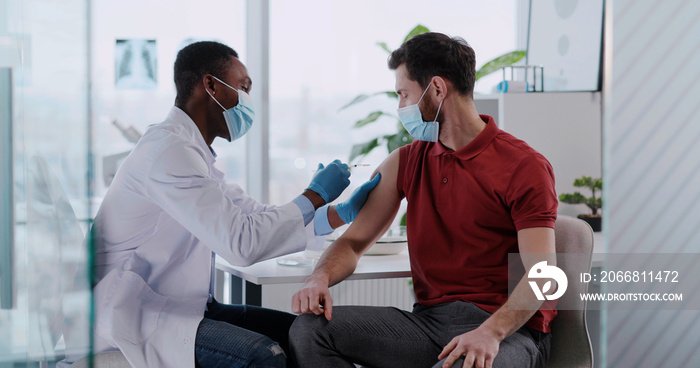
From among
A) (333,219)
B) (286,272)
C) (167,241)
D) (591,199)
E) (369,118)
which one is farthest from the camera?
(369,118)

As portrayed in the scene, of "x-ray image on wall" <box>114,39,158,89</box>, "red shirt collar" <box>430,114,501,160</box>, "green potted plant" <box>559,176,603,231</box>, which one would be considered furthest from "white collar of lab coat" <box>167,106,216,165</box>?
"green potted plant" <box>559,176,603,231</box>

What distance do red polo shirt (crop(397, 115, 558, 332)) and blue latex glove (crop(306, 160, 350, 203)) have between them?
0.68 feet

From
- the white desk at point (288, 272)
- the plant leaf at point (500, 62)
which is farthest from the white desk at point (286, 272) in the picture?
the plant leaf at point (500, 62)

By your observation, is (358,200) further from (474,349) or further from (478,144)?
(474,349)

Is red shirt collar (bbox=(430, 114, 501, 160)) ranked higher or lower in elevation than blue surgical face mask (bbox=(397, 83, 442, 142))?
lower

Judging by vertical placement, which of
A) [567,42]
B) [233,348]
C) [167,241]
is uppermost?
[567,42]

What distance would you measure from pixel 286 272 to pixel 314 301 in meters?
0.29

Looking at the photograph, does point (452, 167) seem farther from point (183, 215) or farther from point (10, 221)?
point (10, 221)

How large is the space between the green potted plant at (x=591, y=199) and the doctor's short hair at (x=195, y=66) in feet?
5.61

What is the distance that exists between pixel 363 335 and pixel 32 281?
2.44 feet

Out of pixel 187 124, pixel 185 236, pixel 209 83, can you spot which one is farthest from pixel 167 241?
pixel 209 83

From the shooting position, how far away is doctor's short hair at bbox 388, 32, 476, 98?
169 cm

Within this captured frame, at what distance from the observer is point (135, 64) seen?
292 centimetres

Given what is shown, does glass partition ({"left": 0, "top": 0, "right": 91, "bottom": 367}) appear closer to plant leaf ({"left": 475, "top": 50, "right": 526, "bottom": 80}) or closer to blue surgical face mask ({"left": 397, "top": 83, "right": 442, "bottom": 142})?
blue surgical face mask ({"left": 397, "top": 83, "right": 442, "bottom": 142})
